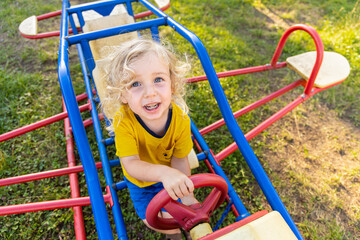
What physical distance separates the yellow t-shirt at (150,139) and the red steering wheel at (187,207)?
1.13 feet

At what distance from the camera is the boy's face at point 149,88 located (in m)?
1.26

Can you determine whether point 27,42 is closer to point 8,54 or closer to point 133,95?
point 8,54

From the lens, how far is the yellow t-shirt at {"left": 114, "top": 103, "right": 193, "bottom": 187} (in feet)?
4.44

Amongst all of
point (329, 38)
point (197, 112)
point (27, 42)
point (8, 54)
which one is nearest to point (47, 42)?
point (27, 42)

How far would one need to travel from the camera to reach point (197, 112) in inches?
106

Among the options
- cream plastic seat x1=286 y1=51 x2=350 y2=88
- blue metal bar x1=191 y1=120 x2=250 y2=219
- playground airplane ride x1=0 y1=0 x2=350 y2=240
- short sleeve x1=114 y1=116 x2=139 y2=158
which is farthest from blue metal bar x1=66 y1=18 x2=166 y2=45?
cream plastic seat x1=286 y1=51 x2=350 y2=88

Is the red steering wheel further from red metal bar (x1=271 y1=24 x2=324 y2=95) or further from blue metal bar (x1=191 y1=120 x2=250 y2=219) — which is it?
red metal bar (x1=271 y1=24 x2=324 y2=95)

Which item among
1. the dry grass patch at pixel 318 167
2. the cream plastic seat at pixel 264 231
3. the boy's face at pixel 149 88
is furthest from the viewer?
the dry grass patch at pixel 318 167

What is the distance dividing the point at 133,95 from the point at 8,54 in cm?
297

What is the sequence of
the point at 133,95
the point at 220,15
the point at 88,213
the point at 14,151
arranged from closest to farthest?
the point at 133,95 → the point at 88,213 → the point at 14,151 → the point at 220,15

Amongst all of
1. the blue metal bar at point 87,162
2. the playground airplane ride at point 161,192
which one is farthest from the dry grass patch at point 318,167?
the blue metal bar at point 87,162

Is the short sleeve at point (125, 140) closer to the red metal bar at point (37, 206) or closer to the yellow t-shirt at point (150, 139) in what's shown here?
the yellow t-shirt at point (150, 139)

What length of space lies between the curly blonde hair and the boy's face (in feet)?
0.09

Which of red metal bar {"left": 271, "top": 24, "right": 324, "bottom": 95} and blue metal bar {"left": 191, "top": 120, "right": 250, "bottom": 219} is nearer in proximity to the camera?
blue metal bar {"left": 191, "top": 120, "right": 250, "bottom": 219}
